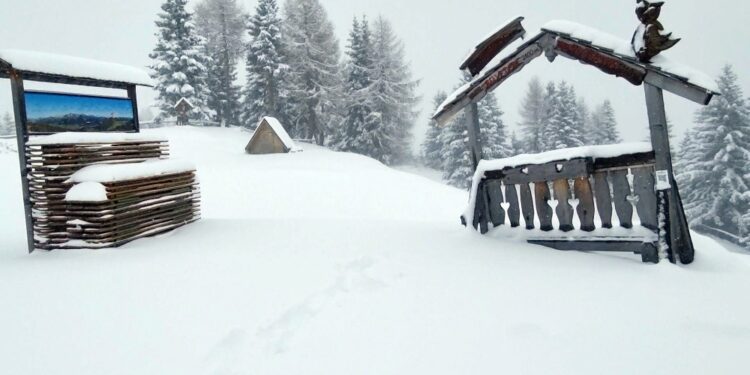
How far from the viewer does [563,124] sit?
35.3 m

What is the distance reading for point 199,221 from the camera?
25.5ft

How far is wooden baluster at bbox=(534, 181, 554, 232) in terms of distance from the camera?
5.33m

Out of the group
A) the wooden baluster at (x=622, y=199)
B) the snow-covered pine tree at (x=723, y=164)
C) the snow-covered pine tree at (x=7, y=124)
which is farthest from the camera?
the snow-covered pine tree at (x=7, y=124)

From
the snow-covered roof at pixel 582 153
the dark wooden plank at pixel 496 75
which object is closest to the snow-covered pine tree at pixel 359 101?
the dark wooden plank at pixel 496 75

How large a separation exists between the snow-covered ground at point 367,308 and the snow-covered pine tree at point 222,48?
39329mm

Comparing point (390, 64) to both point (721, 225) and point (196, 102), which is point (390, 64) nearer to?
point (196, 102)

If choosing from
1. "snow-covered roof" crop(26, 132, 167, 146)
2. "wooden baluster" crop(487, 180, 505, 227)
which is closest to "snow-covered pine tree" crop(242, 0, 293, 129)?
"snow-covered roof" crop(26, 132, 167, 146)

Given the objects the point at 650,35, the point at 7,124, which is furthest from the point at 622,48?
the point at 7,124

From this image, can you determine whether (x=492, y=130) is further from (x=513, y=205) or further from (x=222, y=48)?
(x=222, y=48)

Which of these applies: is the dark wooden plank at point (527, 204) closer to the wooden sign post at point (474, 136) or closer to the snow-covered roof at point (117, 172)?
the wooden sign post at point (474, 136)

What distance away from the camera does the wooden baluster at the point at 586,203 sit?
503 cm

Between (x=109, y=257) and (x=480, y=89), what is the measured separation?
5.98m

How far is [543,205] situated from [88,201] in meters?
6.74

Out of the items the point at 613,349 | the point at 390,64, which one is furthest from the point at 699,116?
the point at 613,349
